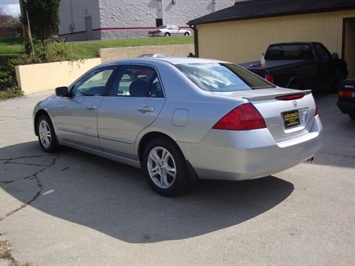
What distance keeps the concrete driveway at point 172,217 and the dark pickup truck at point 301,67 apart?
3.99 meters

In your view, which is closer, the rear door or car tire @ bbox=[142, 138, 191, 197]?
car tire @ bbox=[142, 138, 191, 197]

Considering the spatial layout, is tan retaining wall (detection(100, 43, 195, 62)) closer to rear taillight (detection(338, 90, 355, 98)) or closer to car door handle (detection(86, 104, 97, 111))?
rear taillight (detection(338, 90, 355, 98))

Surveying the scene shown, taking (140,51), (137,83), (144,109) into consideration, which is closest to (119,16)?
(140,51)

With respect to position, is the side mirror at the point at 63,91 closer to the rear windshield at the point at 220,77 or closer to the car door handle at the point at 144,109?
the car door handle at the point at 144,109

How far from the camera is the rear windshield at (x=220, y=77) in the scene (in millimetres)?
4724

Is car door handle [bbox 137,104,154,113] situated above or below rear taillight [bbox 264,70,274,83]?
above

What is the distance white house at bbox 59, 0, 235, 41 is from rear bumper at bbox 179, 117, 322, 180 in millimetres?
38725

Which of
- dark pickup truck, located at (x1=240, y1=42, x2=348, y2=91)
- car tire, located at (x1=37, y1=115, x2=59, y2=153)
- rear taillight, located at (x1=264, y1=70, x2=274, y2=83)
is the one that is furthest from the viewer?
dark pickup truck, located at (x1=240, y1=42, x2=348, y2=91)

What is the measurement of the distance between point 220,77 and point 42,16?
635 inches

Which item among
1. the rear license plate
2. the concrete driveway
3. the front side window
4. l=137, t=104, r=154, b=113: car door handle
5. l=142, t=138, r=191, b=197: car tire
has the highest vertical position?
the front side window

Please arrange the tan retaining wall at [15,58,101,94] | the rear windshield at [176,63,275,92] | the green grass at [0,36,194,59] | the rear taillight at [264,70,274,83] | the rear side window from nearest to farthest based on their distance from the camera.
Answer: the rear windshield at [176,63,275,92] → the rear side window → the rear taillight at [264,70,274,83] → the tan retaining wall at [15,58,101,94] → the green grass at [0,36,194,59]

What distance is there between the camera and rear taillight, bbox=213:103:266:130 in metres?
4.05

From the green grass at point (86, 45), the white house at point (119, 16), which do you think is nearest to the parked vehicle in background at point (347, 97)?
the green grass at point (86, 45)

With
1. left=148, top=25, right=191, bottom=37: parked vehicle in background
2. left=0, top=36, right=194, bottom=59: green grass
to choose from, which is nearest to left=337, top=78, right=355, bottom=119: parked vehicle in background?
left=0, top=36, right=194, bottom=59: green grass
